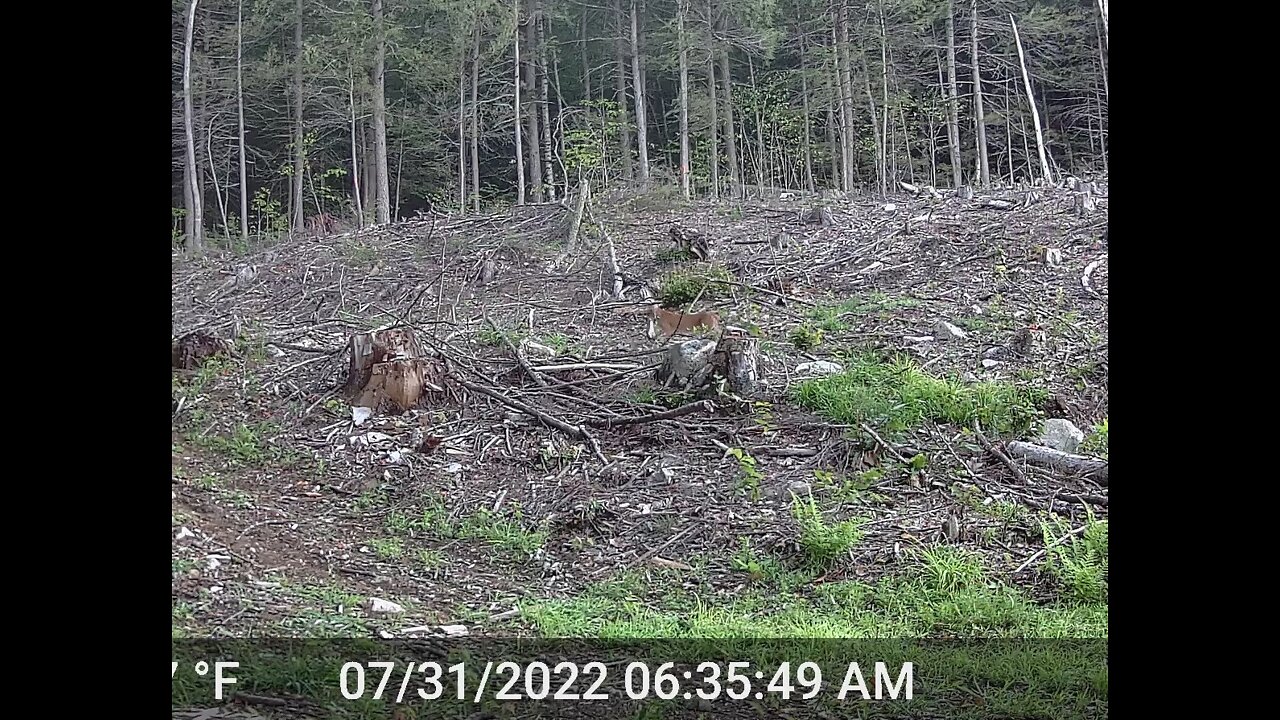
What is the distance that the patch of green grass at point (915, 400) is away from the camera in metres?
3.55

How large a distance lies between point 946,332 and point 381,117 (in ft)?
11.9

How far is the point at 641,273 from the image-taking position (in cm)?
473

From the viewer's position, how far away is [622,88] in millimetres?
5250

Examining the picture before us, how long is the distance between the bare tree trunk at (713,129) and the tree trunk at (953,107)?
163 cm

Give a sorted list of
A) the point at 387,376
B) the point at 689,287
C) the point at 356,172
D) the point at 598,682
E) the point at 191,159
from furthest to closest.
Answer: the point at 356,172 → the point at 191,159 → the point at 689,287 → the point at 387,376 → the point at 598,682

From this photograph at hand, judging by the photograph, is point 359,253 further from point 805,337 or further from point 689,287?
point 805,337

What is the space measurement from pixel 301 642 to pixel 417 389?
1389mm

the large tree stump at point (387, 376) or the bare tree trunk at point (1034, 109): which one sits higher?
the bare tree trunk at point (1034, 109)

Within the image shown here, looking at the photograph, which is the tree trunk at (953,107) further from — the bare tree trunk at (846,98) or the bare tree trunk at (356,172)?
the bare tree trunk at (356,172)

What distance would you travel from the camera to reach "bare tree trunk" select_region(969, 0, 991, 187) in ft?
18.3

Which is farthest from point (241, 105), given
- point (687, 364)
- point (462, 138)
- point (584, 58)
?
point (687, 364)

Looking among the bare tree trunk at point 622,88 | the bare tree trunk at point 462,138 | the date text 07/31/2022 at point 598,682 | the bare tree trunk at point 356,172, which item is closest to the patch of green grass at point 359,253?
the bare tree trunk at point 356,172
